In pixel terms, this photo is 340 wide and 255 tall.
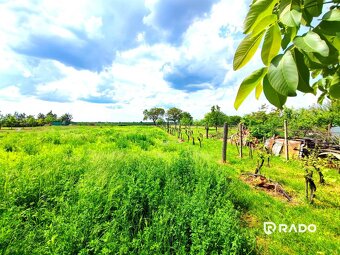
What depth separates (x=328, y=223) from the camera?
14.0ft

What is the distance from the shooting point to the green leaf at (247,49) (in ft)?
1.98

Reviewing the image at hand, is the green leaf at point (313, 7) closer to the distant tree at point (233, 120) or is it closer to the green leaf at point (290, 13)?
the green leaf at point (290, 13)

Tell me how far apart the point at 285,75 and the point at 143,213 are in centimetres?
383

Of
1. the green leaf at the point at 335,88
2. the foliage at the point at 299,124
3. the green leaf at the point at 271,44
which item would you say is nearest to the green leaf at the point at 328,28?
the green leaf at the point at 271,44

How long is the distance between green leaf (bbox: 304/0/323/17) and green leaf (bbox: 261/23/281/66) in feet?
0.39

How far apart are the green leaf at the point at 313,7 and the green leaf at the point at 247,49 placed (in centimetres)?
15

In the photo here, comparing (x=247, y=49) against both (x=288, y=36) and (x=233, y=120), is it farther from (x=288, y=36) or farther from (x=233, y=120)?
(x=233, y=120)

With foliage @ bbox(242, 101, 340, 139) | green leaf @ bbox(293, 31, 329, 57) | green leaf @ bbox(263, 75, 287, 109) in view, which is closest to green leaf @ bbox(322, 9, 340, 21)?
green leaf @ bbox(293, 31, 329, 57)

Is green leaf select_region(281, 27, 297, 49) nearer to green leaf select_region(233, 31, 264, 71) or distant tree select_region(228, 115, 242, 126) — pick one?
green leaf select_region(233, 31, 264, 71)

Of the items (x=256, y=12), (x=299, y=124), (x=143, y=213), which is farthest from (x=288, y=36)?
Result: (x=299, y=124)

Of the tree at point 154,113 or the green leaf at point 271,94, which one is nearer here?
the green leaf at point 271,94

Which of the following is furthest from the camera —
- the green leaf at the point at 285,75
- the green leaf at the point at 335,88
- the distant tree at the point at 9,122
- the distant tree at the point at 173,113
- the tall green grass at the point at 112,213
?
the distant tree at the point at 173,113

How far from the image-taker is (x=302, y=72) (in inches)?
22.5

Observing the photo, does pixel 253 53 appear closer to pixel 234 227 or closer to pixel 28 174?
pixel 234 227
